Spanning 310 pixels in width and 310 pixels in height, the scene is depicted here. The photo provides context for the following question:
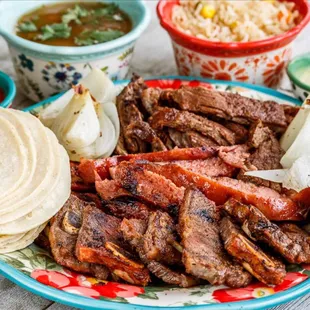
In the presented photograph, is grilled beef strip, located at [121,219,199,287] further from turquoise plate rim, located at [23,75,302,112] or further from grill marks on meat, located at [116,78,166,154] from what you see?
turquoise plate rim, located at [23,75,302,112]

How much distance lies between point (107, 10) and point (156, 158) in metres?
2.39

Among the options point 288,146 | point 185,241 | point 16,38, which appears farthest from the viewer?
point 16,38

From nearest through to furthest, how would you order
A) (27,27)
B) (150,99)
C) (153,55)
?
(150,99)
(27,27)
(153,55)

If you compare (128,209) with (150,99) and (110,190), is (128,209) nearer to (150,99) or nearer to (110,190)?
(110,190)

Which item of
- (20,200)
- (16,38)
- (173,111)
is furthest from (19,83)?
(20,200)

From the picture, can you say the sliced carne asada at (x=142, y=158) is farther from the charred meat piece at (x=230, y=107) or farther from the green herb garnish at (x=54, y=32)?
the green herb garnish at (x=54, y=32)

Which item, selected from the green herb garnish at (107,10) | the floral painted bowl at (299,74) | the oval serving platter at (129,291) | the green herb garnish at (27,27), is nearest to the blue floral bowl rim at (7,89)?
the green herb garnish at (27,27)

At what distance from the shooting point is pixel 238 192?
3.04 m

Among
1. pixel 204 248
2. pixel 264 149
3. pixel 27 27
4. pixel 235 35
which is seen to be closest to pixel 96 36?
pixel 27 27

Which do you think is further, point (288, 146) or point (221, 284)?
point (288, 146)

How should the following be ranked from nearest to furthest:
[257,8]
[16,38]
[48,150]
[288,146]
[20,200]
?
[20,200] → [48,150] → [288,146] → [16,38] → [257,8]

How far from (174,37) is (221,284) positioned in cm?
253

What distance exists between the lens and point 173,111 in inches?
139

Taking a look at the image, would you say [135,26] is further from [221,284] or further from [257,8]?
[221,284]
